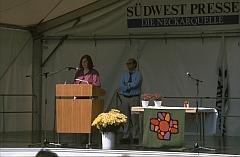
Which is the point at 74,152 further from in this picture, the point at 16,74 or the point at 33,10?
the point at 16,74

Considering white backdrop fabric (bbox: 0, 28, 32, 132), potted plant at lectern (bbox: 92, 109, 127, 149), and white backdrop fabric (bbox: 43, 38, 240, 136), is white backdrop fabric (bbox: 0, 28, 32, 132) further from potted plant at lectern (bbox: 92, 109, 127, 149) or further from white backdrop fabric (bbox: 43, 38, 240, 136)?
potted plant at lectern (bbox: 92, 109, 127, 149)

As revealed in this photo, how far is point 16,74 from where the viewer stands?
1076 centimetres

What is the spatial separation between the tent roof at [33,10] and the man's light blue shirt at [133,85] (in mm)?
2401

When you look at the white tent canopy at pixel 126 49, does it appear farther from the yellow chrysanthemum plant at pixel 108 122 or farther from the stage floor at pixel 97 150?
the yellow chrysanthemum plant at pixel 108 122

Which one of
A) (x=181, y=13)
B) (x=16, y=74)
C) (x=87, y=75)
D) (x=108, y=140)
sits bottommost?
(x=108, y=140)

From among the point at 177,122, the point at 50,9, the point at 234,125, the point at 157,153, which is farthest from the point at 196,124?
the point at 50,9

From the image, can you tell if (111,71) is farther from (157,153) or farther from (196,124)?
Result: (157,153)

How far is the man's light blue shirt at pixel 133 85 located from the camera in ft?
27.7

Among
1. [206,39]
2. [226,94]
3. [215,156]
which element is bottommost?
[215,156]

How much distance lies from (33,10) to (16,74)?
135 cm

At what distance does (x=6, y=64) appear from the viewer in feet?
34.7

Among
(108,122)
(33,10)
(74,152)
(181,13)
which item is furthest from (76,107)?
(181,13)

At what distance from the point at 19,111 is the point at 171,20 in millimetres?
3373

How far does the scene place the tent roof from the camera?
9830 mm
